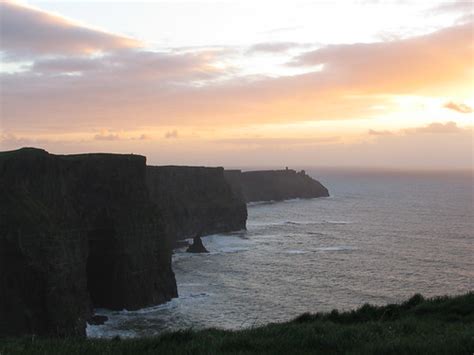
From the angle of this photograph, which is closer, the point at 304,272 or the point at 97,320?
the point at 97,320

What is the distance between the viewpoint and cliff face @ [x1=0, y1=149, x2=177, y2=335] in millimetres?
45156

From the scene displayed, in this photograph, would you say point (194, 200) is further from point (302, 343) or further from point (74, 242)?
point (302, 343)

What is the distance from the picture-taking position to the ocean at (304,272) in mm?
52916

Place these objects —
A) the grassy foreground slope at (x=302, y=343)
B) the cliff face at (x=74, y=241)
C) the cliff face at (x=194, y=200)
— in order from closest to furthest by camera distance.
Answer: the grassy foreground slope at (x=302, y=343) < the cliff face at (x=74, y=241) < the cliff face at (x=194, y=200)

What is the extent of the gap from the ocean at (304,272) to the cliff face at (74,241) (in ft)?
10.9

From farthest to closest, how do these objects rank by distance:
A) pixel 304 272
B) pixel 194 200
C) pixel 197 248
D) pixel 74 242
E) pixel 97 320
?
pixel 194 200, pixel 197 248, pixel 304 272, pixel 97 320, pixel 74 242

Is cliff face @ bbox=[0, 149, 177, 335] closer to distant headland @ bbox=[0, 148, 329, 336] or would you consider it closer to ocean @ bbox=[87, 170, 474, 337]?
distant headland @ bbox=[0, 148, 329, 336]

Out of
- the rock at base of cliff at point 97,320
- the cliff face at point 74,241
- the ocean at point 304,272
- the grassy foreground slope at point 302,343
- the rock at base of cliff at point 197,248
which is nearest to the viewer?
the grassy foreground slope at point 302,343

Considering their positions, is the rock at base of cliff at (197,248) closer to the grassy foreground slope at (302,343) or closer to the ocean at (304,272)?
A: the ocean at (304,272)

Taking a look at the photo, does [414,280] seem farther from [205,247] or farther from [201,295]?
[205,247]

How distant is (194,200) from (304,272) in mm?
47986

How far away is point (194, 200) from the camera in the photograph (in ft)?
380

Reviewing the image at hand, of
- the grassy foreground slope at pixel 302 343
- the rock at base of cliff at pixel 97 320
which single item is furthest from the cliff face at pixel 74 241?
the grassy foreground slope at pixel 302 343

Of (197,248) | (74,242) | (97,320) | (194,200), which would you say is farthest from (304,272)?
(194,200)
